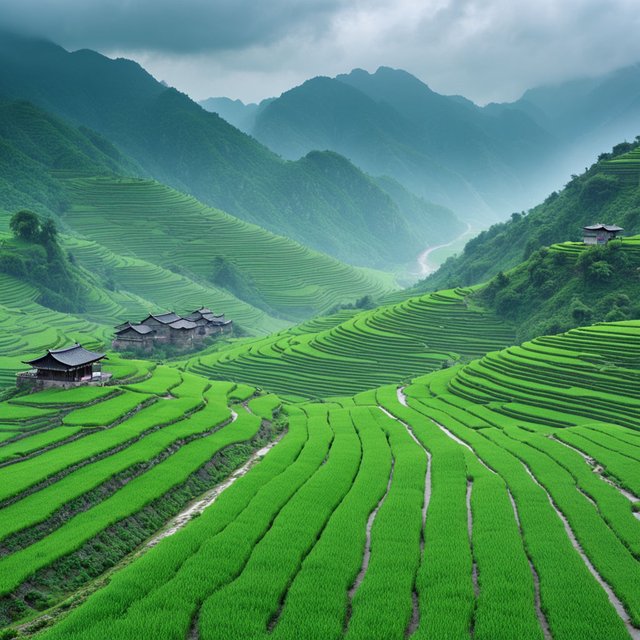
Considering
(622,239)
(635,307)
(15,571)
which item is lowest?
(15,571)

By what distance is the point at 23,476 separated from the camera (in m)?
19.4

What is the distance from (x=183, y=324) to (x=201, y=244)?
53.6 meters

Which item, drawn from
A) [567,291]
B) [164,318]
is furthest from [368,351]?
[164,318]

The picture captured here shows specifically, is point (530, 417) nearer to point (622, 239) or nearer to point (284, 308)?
point (622, 239)

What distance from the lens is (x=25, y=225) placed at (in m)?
84.4

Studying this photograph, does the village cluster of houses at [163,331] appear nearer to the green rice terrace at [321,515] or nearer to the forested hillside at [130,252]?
the forested hillside at [130,252]

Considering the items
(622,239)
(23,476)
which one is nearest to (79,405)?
(23,476)

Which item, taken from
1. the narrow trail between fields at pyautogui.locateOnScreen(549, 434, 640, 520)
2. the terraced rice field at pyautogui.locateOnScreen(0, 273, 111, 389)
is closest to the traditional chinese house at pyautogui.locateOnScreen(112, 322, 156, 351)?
the terraced rice field at pyautogui.locateOnScreen(0, 273, 111, 389)

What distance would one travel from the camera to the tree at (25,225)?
83812 millimetres

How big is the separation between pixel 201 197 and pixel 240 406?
6202 inches

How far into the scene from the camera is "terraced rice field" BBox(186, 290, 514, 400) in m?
51.0

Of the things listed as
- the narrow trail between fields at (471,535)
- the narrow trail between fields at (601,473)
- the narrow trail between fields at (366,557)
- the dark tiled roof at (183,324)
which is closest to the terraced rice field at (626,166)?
the dark tiled roof at (183,324)

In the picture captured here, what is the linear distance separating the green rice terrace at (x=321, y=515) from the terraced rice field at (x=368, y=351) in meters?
15.8

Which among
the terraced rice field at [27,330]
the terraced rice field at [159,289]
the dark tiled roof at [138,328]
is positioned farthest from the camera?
the terraced rice field at [159,289]
